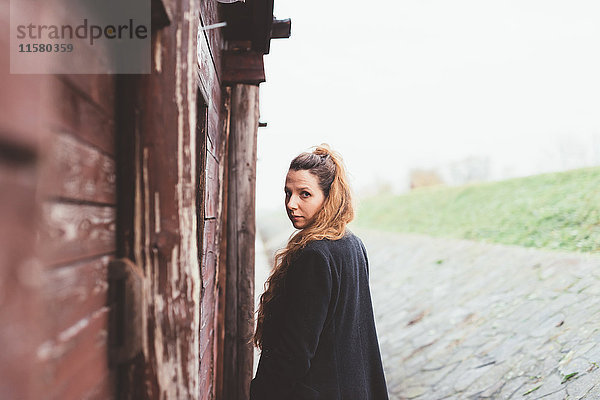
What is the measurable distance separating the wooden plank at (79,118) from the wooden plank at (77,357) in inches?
14.4

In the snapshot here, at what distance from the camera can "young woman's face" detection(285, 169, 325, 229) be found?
2.30m

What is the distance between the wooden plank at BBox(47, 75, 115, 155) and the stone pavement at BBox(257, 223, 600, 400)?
383cm

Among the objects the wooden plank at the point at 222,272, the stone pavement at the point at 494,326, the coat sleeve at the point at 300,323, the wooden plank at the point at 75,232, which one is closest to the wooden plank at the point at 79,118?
the wooden plank at the point at 75,232

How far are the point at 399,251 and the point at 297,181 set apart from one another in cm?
827

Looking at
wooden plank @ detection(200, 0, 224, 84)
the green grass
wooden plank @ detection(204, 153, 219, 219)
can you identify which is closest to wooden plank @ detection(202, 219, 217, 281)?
wooden plank @ detection(204, 153, 219, 219)

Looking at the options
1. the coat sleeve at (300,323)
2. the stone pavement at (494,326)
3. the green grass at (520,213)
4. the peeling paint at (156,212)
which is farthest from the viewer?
the green grass at (520,213)

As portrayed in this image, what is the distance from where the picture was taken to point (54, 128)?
0.74 meters

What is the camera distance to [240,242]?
359 centimetres

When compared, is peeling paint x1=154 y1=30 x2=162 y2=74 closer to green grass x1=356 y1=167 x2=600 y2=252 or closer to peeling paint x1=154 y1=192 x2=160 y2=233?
peeling paint x1=154 y1=192 x2=160 y2=233

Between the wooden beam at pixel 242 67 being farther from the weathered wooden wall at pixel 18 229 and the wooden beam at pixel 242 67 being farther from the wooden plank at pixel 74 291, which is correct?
the weathered wooden wall at pixel 18 229

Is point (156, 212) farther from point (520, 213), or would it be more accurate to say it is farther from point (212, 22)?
point (520, 213)

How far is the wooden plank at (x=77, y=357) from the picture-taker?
2.40 ft

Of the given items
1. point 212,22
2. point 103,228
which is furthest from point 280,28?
point 103,228

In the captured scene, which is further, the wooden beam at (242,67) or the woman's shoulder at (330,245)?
the wooden beam at (242,67)
